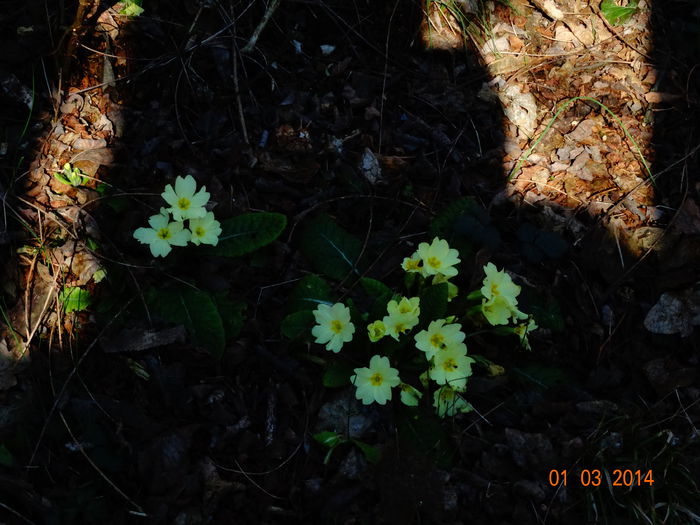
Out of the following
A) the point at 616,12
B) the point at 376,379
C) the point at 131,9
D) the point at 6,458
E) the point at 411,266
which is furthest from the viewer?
the point at 616,12

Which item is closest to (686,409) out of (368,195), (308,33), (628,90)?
(368,195)

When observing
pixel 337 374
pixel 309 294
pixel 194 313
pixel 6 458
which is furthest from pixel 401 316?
pixel 6 458

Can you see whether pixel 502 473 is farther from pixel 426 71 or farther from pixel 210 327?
pixel 426 71

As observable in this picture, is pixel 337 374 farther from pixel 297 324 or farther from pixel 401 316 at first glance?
pixel 401 316

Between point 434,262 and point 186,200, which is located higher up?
point 186,200

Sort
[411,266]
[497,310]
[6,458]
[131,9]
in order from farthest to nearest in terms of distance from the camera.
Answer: [131,9] → [411,266] → [497,310] → [6,458]
